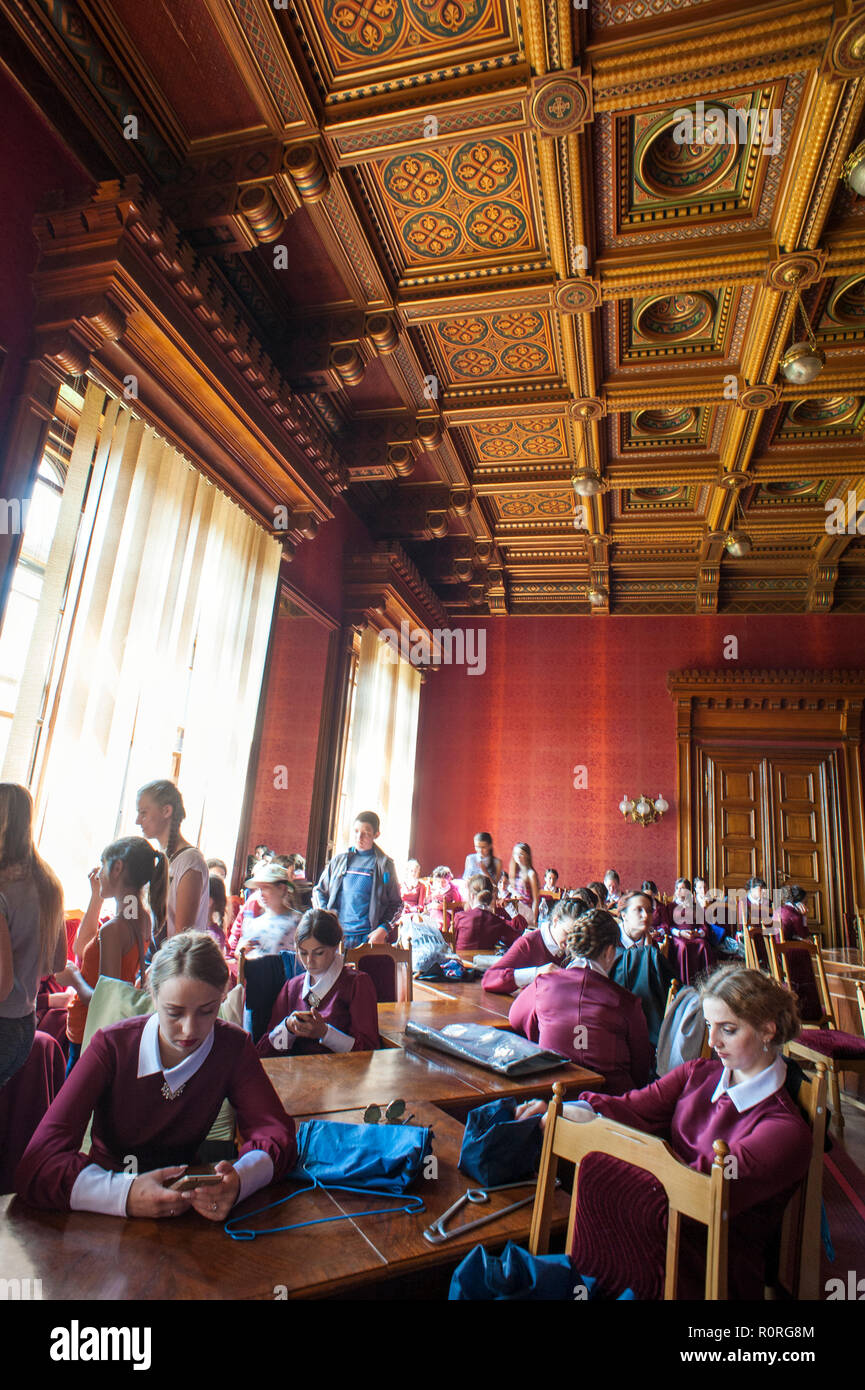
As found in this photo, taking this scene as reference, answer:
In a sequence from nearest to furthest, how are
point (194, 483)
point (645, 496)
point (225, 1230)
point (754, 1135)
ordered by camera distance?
point (225, 1230), point (754, 1135), point (194, 483), point (645, 496)

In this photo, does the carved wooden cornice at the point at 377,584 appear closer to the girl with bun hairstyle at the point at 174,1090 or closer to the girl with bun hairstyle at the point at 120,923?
the girl with bun hairstyle at the point at 120,923

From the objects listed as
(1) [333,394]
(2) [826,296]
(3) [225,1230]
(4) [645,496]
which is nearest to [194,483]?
(1) [333,394]

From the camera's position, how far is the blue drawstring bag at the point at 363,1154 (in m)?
1.59

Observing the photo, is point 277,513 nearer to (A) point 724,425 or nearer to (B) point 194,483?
(B) point 194,483

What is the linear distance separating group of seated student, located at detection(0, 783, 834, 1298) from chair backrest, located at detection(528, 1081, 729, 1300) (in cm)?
14

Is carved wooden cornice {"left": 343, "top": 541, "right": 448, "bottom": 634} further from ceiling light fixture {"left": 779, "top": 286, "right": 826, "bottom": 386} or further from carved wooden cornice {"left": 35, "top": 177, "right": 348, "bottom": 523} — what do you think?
ceiling light fixture {"left": 779, "top": 286, "right": 826, "bottom": 386}

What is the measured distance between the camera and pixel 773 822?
9523mm

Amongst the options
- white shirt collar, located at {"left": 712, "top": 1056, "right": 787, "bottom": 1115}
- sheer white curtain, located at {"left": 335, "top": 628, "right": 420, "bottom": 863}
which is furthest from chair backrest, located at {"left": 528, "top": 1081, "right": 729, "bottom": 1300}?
sheer white curtain, located at {"left": 335, "top": 628, "right": 420, "bottom": 863}

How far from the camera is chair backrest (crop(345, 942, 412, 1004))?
11.4ft

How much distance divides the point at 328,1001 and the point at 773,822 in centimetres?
834

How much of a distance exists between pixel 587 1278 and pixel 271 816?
589 centimetres

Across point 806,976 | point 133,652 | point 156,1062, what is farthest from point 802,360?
point 156,1062

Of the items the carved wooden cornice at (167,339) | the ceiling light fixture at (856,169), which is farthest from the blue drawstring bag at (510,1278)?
the ceiling light fixture at (856,169)

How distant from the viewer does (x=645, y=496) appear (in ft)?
26.9
